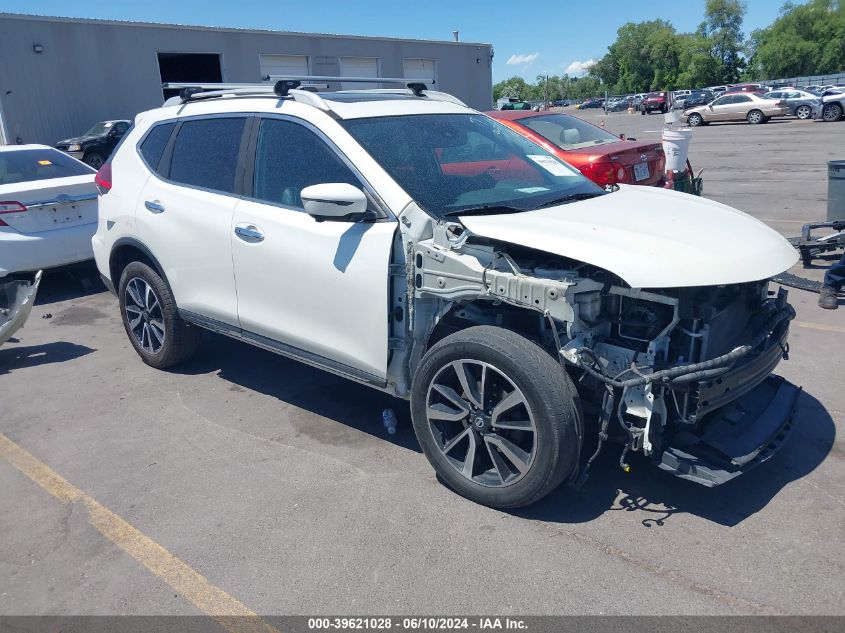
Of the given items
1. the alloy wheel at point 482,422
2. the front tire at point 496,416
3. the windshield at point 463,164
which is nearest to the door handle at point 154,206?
the windshield at point 463,164

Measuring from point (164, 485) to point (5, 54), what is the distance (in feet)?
82.4

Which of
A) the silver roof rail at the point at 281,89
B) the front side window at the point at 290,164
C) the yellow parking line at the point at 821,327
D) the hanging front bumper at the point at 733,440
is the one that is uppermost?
the silver roof rail at the point at 281,89

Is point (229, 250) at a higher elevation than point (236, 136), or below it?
below

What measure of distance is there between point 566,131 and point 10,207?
21.6ft

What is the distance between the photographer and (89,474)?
13.6 feet

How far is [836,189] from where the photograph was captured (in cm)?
830

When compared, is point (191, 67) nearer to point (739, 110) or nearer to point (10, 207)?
point (10, 207)

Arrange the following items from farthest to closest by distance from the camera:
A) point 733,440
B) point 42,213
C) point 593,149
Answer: point 593,149 < point 42,213 < point 733,440

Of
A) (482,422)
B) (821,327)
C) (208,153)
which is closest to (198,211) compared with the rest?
(208,153)

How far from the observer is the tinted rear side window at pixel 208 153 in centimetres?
470

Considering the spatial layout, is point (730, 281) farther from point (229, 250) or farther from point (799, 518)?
point (229, 250)

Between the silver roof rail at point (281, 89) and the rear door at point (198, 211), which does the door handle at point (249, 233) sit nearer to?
the rear door at point (198, 211)

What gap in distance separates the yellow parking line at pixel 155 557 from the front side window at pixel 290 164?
6.53 ft

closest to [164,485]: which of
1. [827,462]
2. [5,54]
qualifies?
[827,462]
